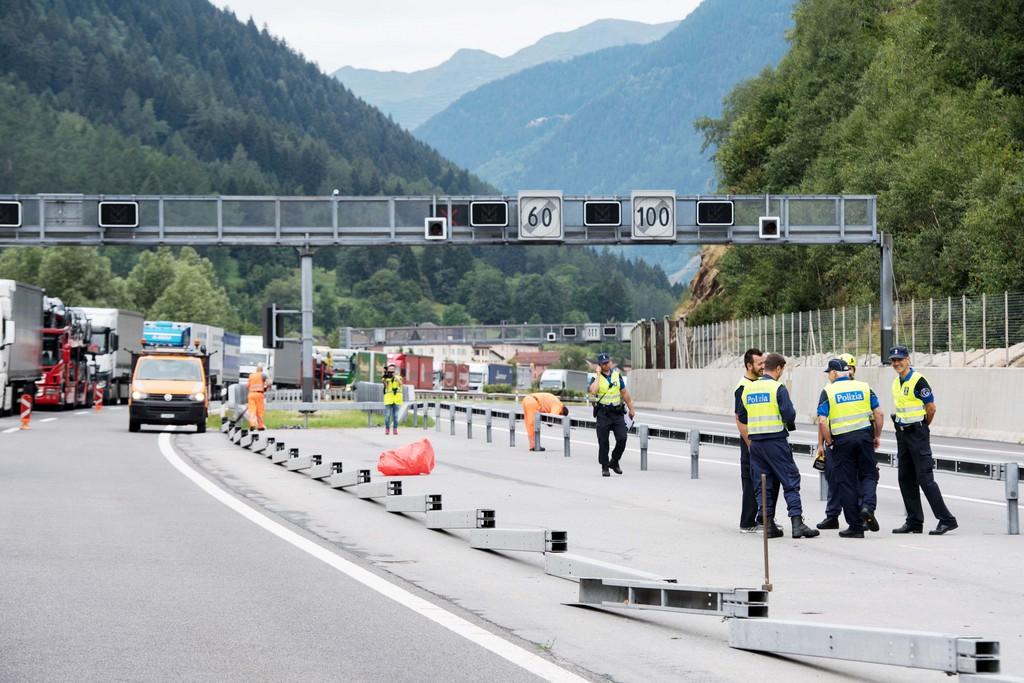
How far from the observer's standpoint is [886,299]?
45.7 m

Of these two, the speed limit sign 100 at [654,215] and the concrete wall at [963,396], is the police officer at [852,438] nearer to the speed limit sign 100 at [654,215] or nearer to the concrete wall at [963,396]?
the concrete wall at [963,396]

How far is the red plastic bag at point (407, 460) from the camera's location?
75.7ft

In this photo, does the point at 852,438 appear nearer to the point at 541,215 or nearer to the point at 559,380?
the point at 541,215

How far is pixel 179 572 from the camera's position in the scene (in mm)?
11961

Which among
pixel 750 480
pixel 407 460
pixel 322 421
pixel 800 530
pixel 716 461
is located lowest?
pixel 716 461

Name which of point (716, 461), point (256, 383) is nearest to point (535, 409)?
point (716, 461)

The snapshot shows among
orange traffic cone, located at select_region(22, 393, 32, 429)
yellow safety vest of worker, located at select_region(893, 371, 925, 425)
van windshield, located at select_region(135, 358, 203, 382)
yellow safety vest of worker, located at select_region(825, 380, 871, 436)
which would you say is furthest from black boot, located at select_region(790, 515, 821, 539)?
orange traffic cone, located at select_region(22, 393, 32, 429)

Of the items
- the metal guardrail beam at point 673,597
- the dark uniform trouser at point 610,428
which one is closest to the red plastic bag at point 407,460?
the dark uniform trouser at point 610,428

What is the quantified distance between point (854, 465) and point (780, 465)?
812 mm

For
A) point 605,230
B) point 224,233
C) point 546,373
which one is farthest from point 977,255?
point 546,373

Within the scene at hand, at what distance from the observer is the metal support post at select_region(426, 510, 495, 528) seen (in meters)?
14.1

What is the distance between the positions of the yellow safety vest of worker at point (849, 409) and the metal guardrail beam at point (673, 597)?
219 inches

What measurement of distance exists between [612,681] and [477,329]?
167603mm

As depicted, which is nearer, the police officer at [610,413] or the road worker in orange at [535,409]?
the police officer at [610,413]
